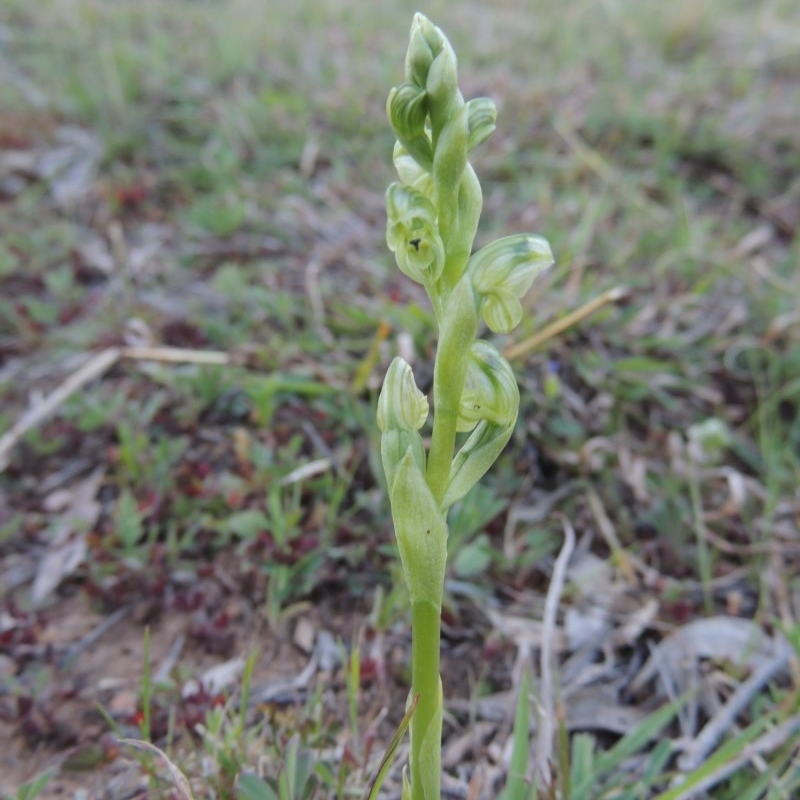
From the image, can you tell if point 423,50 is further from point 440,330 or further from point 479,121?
point 440,330

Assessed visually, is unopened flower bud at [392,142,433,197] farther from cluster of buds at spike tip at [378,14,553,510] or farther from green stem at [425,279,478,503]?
green stem at [425,279,478,503]

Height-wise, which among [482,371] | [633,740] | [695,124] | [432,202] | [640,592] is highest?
[432,202]

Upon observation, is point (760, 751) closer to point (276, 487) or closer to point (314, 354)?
point (276, 487)

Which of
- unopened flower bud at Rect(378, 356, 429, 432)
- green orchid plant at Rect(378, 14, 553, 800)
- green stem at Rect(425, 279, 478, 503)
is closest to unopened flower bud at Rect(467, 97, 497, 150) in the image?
green orchid plant at Rect(378, 14, 553, 800)

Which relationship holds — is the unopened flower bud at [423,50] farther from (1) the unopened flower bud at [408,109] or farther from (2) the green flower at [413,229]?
(2) the green flower at [413,229]


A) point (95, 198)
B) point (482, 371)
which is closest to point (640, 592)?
point (482, 371)

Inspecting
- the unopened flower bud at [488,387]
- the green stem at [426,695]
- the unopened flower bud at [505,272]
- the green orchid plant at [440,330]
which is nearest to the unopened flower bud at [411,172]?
the green orchid plant at [440,330]

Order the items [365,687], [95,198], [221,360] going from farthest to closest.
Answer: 1. [95,198]
2. [221,360]
3. [365,687]
